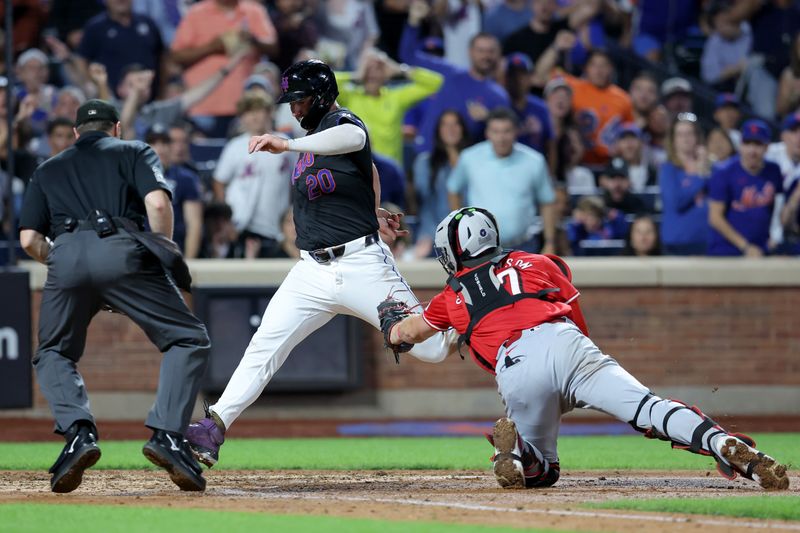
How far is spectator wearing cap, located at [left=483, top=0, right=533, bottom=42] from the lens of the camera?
52.7 feet

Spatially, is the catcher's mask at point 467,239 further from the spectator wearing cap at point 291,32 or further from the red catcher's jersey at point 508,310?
the spectator wearing cap at point 291,32

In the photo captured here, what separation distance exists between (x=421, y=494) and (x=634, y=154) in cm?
842

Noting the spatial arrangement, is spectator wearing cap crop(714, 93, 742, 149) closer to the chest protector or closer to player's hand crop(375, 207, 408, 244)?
player's hand crop(375, 207, 408, 244)

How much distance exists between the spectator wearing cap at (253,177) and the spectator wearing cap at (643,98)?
14.4 feet

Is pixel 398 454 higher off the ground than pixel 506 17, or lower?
lower

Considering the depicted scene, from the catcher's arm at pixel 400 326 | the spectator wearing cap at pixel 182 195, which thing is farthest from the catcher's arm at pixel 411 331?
the spectator wearing cap at pixel 182 195

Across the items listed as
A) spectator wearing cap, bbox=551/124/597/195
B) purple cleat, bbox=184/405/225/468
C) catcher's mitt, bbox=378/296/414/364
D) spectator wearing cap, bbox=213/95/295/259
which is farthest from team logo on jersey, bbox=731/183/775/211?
purple cleat, bbox=184/405/225/468

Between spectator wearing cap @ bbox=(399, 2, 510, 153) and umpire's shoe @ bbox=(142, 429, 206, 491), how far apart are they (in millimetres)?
7563

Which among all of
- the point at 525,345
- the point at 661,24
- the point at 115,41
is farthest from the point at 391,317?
the point at 661,24

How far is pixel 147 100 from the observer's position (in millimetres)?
14445

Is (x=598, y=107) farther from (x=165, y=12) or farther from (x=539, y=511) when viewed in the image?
(x=539, y=511)

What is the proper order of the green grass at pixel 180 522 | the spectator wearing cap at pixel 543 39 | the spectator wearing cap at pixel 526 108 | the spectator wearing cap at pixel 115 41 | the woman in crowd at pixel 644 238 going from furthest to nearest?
1. the spectator wearing cap at pixel 543 39
2. the spectator wearing cap at pixel 115 41
3. the spectator wearing cap at pixel 526 108
4. the woman in crowd at pixel 644 238
5. the green grass at pixel 180 522

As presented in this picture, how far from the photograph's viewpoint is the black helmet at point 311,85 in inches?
303

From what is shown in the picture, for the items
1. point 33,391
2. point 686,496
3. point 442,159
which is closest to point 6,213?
point 33,391
